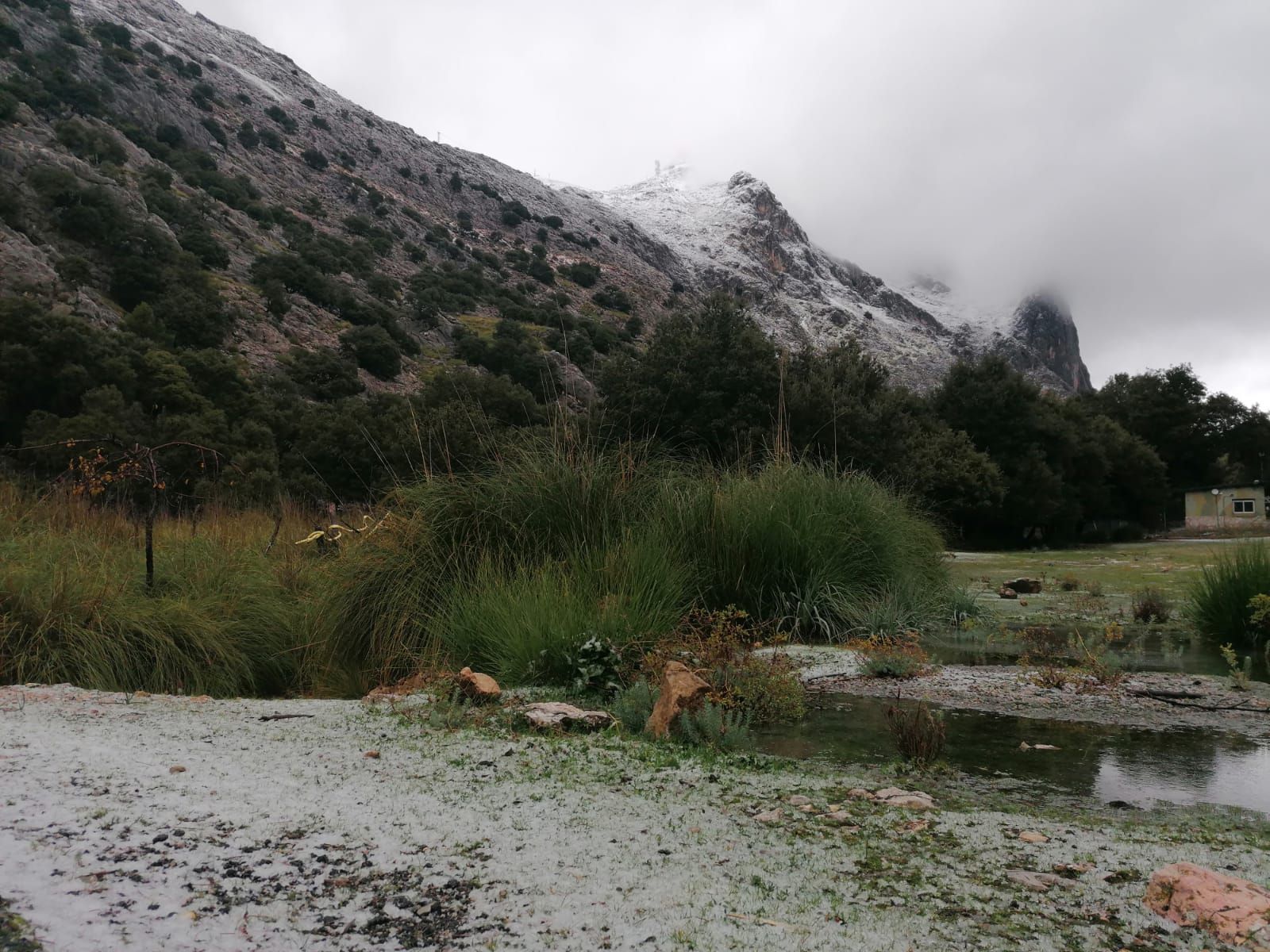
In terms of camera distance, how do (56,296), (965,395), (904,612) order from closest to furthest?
1. (904,612)
2. (56,296)
3. (965,395)

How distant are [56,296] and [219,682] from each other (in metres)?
29.6

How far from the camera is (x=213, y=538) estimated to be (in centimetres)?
738

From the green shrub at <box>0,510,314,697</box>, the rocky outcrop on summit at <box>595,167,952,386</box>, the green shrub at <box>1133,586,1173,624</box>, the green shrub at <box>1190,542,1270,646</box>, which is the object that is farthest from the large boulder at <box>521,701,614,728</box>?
the rocky outcrop on summit at <box>595,167,952,386</box>

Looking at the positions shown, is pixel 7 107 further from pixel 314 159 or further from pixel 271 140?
pixel 314 159

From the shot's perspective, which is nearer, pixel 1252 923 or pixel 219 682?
pixel 1252 923

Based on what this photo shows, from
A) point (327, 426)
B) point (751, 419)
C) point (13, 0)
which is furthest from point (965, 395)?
point (13, 0)

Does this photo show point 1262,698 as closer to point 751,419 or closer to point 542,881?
point 542,881

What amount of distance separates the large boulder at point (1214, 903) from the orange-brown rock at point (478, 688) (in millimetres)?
2801

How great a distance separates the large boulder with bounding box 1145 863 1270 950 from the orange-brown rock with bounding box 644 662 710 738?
6.18 feet

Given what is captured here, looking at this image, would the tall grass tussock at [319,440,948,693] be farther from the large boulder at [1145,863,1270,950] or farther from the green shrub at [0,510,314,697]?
the large boulder at [1145,863,1270,950]

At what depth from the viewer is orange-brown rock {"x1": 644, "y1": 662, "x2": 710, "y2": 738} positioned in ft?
11.2

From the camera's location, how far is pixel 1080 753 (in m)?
3.36

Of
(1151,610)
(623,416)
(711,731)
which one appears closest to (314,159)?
(623,416)

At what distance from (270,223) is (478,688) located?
181 ft
